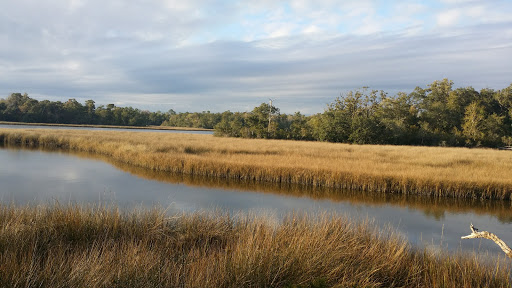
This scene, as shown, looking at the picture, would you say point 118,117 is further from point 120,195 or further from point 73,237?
point 73,237

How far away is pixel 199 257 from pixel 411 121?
49.1 m

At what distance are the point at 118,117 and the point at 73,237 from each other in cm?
11030

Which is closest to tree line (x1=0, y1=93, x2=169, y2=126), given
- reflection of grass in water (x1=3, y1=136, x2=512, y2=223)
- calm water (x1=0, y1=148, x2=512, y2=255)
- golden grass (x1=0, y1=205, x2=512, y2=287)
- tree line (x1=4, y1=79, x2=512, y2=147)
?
tree line (x1=4, y1=79, x2=512, y2=147)

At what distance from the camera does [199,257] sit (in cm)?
518

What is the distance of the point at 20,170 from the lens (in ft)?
57.2

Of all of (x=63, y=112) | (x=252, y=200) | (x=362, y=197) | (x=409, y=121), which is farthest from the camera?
(x=63, y=112)

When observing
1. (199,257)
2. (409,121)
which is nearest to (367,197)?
(199,257)

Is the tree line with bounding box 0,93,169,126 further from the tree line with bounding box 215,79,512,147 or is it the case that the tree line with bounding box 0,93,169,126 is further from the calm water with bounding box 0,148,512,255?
the calm water with bounding box 0,148,512,255

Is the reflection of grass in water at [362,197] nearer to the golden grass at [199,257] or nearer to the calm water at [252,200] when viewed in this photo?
the calm water at [252,200]

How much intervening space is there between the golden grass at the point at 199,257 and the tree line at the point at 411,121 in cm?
3704

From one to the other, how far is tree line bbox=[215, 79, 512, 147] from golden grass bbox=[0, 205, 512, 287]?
122ft

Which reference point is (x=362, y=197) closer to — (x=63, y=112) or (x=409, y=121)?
(x=409, y=121)

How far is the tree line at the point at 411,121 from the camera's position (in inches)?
1673

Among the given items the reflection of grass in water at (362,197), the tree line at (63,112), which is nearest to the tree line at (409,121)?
the reflection of grass in water at (362,197)
